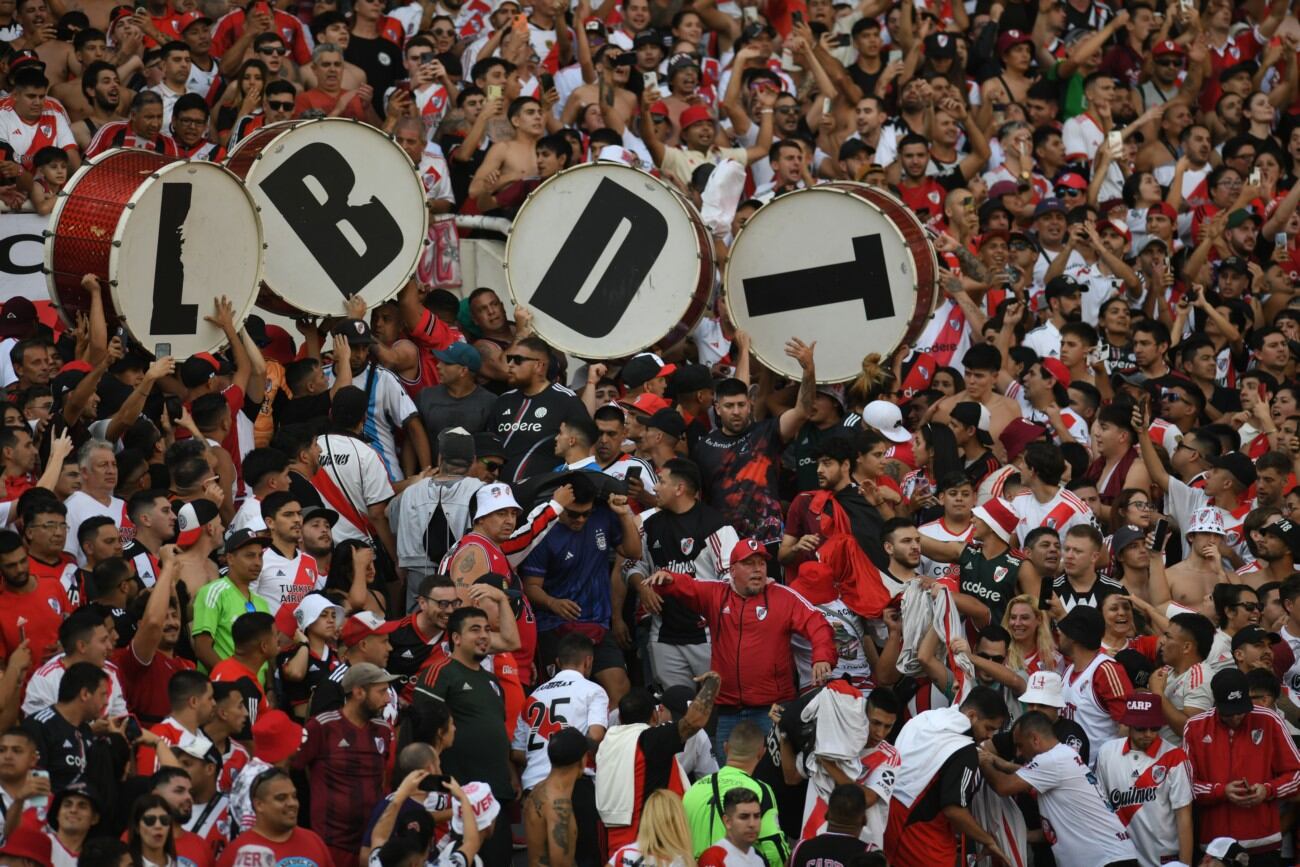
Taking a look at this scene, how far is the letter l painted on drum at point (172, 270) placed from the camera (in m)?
11.8

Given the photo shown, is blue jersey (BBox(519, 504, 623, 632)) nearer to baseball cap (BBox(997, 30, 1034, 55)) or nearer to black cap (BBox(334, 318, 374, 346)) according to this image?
black cap (BBox(334, 318, 374, 346))

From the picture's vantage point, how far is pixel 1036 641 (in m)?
11.0

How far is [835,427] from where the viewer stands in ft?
41.0

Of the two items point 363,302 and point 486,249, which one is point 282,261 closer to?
point 363,302

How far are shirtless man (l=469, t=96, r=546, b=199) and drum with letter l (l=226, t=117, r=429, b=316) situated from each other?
1.27 m

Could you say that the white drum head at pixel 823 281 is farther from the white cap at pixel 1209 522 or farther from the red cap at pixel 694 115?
the red cap at pixel 694 115

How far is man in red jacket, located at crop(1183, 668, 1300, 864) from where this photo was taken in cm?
1058

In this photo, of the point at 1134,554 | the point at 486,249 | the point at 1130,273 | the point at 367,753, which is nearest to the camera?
the point at 367,753

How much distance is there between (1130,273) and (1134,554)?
432 centimetres

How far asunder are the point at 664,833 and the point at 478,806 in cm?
83

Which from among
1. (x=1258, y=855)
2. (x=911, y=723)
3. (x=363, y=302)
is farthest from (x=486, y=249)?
(x=1258, y=855)

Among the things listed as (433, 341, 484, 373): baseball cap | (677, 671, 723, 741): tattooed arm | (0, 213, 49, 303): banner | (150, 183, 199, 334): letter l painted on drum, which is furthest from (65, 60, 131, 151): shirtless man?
(677, 671, 723, 741): tattooed arm

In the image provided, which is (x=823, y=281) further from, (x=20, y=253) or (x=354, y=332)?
(x=20, y=253)

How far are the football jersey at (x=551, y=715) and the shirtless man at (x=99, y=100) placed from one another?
557cm
